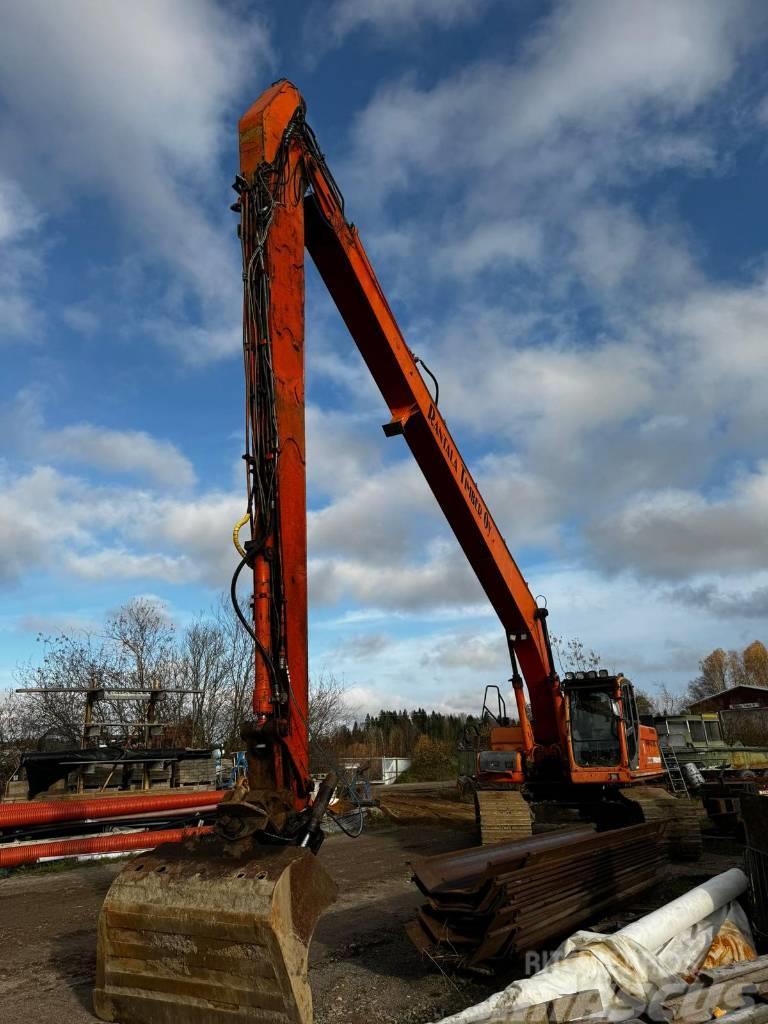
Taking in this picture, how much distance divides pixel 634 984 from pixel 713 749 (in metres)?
16.8

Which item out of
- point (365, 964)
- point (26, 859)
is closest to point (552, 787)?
point (365, 964)

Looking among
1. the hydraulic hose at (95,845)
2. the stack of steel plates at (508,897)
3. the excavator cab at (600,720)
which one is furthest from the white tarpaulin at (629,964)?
the hydraulic hose at (95,845)

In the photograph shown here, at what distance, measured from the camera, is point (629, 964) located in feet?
14.2

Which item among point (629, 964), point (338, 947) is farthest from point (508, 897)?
point (338, 947)

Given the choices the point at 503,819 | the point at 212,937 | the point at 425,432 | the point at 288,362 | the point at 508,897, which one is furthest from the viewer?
the point at 503,819

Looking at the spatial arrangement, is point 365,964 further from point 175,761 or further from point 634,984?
point 175,761

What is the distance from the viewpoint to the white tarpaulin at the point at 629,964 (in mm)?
3918

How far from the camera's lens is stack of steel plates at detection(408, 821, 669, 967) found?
524 centimetres

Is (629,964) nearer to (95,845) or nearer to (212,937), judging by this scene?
(212,937)

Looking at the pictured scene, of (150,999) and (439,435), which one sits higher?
(439,435)

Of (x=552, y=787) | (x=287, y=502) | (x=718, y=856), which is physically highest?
(x=287, y=502)

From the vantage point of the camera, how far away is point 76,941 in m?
6.81

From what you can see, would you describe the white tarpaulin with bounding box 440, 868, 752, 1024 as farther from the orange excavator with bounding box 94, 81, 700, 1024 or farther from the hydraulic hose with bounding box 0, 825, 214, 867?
the hydraulic hose with bounding box 0, 825, 214, 867

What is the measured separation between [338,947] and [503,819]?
169 inches
